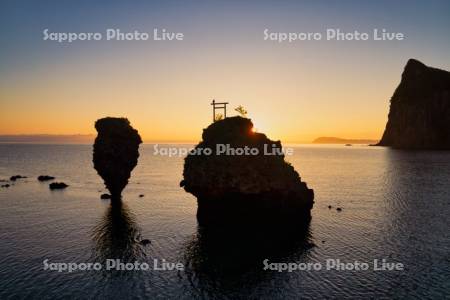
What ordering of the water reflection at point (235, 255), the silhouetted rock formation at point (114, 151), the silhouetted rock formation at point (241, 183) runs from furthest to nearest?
the silhouetted rock formation at point (114, 151), the silhouetted rock formation at point (241, 183), the water reflection at point (235, 255)

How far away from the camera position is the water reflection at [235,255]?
33094mm

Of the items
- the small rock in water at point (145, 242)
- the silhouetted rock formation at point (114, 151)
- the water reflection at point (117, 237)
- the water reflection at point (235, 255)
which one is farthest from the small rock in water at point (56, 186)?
the water reflection at point (235, 255)

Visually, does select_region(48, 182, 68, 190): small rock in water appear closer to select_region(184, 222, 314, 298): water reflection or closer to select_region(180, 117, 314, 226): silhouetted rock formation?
select_region(180, 117, 314, 226): silhouetted rock formation

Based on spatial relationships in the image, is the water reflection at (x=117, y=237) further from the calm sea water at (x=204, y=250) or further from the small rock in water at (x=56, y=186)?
the small rock in water at (x=56, y=186)

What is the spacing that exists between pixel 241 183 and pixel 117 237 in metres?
19.8

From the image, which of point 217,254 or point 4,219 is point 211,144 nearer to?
point 217,254

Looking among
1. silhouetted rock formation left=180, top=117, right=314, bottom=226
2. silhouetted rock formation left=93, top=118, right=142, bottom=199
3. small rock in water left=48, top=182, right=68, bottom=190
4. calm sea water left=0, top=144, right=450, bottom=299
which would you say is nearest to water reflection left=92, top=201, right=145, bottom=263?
calm sea water left=0, top=144, right=450, bottom=299

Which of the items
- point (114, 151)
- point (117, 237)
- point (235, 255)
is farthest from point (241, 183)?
point (114, 151)

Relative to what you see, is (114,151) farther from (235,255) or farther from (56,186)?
(235,255)

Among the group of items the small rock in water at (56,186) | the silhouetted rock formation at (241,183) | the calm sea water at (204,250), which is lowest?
the calm sea water at (204,250)

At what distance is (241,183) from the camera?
53.2 m

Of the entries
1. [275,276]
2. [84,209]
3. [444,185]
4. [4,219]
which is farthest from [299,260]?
[444,185]

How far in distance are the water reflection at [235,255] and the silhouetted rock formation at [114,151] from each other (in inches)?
1254

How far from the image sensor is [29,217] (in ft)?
197
